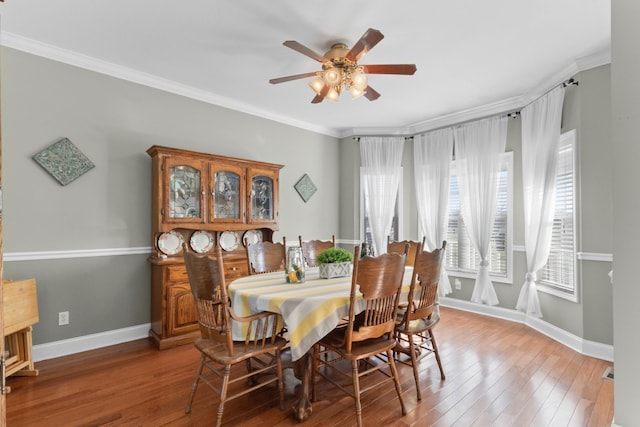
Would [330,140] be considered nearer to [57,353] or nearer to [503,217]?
[503,217]

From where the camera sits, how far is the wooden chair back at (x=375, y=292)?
199cm

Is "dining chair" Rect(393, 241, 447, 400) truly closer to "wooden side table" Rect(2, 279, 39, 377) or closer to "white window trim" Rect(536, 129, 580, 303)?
"white window trim" Rect(536, 129, 580, 303)

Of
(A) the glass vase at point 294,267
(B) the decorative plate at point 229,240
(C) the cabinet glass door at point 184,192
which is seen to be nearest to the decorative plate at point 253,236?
Answer: (B) the decorative plate at point 229,240

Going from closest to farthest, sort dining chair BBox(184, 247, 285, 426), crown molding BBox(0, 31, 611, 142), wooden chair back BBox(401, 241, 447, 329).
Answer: dining chair BBox(184, 247, 285, 426), wooden chair back BBox(401, 241, 447, 329), crown molding BBox(0, 31, 611, 142)

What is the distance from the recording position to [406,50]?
115 inches

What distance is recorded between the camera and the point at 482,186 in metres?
4.27

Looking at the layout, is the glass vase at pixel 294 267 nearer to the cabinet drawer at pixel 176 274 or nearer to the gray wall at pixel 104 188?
the cabinet drawer at pixel 176 274

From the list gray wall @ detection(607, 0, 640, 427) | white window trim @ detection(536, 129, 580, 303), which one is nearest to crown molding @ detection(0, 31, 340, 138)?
white window trim @ detection(536, 129, 580, 303)

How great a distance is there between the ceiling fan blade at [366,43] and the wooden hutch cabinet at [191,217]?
1941mm

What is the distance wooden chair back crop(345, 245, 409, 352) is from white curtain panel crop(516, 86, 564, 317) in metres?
2.39

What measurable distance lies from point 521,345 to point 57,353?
448 centimetres

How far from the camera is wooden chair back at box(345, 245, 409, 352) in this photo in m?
1.99

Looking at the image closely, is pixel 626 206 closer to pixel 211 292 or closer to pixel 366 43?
pixel 366 43

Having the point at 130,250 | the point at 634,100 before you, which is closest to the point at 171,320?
the point at 130,250
